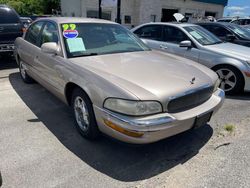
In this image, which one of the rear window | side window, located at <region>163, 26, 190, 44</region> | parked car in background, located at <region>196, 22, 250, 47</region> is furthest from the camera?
parked car in background, located at <region>196, 22, 250, 47</region>

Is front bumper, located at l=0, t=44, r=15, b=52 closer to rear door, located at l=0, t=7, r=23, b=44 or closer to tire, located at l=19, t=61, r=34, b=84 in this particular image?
rear door, located at l=0, t=7, r=23, b=44

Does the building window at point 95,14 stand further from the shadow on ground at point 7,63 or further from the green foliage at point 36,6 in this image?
the green foliage at point 36,6

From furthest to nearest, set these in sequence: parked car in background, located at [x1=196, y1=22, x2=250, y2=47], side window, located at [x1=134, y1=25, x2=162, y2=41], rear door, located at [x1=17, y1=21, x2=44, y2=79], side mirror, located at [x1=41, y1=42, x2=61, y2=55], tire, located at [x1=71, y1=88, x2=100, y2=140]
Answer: parked car in background, located at [x1=196, y1=22, x2=250, y2=47] → side window, located at [x1=134, y1=25, x2=162, y2=41] → rear door, located at [x1=17, y1=21, x2=44, y2=79] → side mirror, located at [x1=41, y1=42, x2=61, y2=55] → tire, located at [x1=71, y1=88, x2=100, y2=140]

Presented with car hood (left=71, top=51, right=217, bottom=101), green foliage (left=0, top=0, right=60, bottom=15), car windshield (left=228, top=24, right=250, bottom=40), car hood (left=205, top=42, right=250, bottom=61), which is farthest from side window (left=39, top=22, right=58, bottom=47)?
green foliage (left=0, top=0, right=60, bottom=15)

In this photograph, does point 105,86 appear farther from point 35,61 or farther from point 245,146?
point 35,61

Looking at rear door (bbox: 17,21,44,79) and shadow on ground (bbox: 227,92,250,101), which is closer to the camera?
rear door (bbox: 17,21,44,79)

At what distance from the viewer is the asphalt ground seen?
2.46 meters

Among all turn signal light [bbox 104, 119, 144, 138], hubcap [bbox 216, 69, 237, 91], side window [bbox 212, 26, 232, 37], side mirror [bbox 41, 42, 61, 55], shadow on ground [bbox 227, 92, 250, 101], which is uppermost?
side mirror [bbox 41, 42, 61, 55]

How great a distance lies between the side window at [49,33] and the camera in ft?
12.3

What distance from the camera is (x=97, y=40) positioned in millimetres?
3672

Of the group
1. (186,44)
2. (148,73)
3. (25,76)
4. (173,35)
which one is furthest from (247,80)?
(25,76)

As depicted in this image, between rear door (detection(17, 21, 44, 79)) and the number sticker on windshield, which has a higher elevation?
the number sticker on windshield

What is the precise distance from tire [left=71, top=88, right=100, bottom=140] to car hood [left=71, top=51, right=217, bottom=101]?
0.38 m

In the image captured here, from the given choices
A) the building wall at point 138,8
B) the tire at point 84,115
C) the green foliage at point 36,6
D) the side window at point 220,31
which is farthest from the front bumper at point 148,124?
the green foliage at point 36,6
